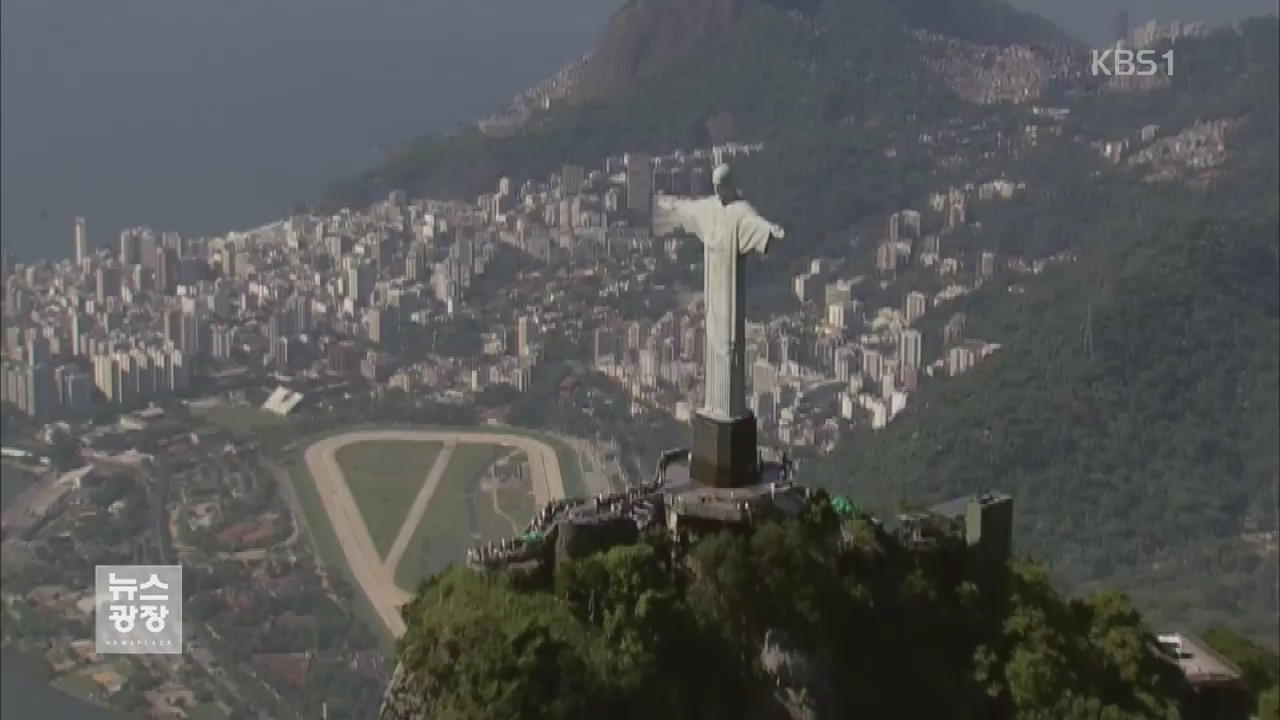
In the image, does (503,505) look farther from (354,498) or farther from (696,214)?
(696,214)

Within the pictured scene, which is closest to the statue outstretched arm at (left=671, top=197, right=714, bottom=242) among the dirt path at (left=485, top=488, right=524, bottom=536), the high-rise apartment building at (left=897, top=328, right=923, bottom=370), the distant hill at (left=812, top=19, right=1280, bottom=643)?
the dirt path at (left=485, top=488, right=524, bottom=536)

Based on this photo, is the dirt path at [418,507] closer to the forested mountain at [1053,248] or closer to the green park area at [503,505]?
the green park area at [503,505]

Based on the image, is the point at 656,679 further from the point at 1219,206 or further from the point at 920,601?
the point at 1219,206

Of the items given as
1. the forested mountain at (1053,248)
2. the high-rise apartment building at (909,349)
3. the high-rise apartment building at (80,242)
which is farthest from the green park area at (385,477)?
the high-rise apartment building at (80,242)

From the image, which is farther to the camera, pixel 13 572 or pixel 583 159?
pixel 583 159

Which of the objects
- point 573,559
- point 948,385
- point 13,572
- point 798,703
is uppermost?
point 573,559

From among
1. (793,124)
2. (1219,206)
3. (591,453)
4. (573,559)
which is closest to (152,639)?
(591,453)

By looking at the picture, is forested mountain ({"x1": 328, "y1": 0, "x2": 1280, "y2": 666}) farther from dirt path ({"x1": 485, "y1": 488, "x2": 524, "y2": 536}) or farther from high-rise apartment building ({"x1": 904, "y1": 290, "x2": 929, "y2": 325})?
dirt path ({"x1": 485, "y1": 488, "x2": 524, "y2": 536})
